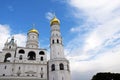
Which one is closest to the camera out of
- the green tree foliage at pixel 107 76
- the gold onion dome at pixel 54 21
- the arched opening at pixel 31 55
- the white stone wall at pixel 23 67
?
the green tree foliage at pixel 107 76

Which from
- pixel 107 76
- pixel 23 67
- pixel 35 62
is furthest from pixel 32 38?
pixel 107 76

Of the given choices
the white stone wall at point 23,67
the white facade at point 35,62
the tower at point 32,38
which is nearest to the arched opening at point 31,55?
the white facade at point 35,62

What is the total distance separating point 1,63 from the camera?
A: 4278 cm

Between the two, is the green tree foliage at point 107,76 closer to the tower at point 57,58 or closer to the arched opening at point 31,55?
the tower at point 57,58

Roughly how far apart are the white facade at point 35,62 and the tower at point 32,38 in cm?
141

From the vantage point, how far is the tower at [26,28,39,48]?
50.6 m

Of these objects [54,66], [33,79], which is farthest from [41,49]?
[33,79]

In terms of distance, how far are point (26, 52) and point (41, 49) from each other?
15.1 feet

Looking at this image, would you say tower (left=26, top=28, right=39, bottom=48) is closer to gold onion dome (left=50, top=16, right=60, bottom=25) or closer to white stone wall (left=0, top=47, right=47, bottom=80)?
white stone wall (left=0, top=47, right=47, bottom=80)

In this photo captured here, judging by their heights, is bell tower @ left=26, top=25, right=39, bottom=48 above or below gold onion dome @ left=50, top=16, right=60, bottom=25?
below

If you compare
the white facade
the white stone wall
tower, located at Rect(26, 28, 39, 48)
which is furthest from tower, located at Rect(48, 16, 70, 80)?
tower, located at Rect(26, 28, 39, 48)

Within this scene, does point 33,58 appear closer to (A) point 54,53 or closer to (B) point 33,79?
(A) point 54,53

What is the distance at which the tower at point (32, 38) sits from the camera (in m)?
50.6

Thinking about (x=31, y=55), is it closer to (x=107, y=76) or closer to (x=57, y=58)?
(x=57, y=58)
